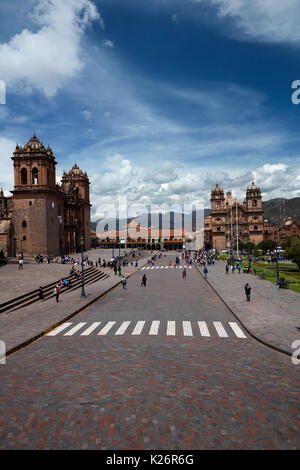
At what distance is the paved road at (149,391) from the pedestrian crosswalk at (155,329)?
49 mm

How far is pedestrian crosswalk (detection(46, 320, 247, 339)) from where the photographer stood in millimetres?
14734

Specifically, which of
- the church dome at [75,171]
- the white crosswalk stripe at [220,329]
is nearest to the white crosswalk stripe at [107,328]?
the white crosswalk stripe at [220,329]

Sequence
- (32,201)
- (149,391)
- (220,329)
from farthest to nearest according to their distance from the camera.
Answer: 1. (32,201)
2. (220,329)
3. (149,391)

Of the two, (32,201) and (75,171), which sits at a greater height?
(75,171)

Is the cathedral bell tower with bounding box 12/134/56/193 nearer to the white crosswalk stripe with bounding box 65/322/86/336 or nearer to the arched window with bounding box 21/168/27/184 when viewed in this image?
the arched window with bounding box 21/168/27/184

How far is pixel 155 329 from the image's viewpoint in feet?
50.6

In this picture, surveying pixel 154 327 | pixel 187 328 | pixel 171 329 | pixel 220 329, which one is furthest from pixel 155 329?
pixel 220 329

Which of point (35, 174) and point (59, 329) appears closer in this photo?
point (59, 329)

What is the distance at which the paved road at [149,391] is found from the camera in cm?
659

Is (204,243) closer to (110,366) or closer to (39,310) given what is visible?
(39,310)

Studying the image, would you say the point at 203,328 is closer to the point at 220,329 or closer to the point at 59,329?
the point at 220,329

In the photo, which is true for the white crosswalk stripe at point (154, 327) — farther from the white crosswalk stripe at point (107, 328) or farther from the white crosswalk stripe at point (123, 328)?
the white crosswalk stripe at point (107, 328)

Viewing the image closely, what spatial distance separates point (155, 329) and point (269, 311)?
7.36 m

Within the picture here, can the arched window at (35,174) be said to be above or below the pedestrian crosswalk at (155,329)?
above
